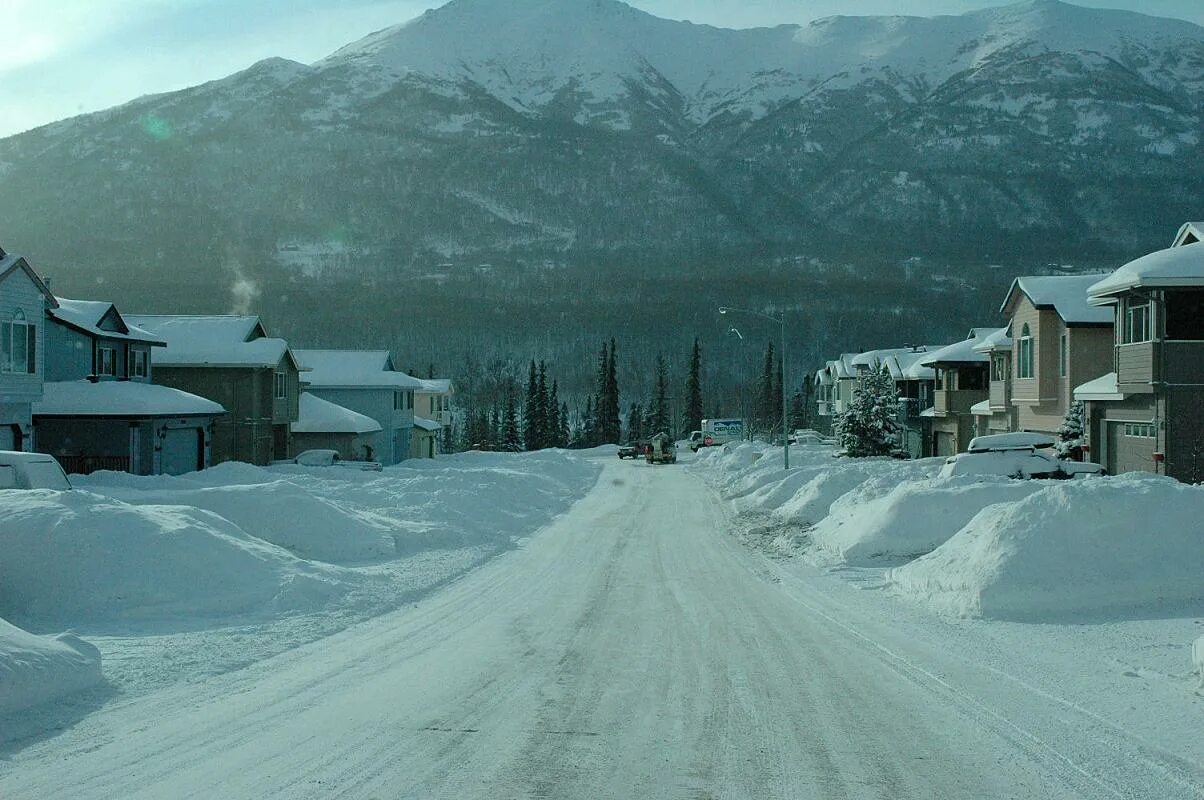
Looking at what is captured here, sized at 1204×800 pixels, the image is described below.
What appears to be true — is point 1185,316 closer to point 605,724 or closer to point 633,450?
point 605,724

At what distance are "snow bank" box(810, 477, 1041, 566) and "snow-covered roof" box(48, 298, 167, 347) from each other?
30261 mm

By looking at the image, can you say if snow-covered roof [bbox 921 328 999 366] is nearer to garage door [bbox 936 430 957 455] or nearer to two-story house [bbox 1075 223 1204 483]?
garage door [bbox 936 430 957 455]

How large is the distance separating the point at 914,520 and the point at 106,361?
34.7 metres

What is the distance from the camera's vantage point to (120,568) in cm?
1323

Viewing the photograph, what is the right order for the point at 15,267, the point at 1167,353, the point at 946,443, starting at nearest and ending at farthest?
the point at 1167,353, the point at 15,267, the point at 946,443

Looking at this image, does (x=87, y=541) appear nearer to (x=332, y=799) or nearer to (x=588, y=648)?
(x=588, y=648)

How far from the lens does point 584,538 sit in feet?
79.0

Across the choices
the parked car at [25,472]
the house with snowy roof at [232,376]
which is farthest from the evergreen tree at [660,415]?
the parked car at [25,472]

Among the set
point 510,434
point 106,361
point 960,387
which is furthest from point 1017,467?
point 510,434

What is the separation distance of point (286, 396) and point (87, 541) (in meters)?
37.8

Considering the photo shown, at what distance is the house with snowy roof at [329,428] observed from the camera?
5322cm

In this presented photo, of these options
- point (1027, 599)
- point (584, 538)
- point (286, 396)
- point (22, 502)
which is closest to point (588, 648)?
point (1027, 599)

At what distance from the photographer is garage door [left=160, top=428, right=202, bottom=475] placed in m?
40.3

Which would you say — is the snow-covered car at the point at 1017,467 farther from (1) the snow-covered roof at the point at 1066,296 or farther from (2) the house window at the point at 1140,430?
(1) the snow-covered roof at the point at 1066,296
